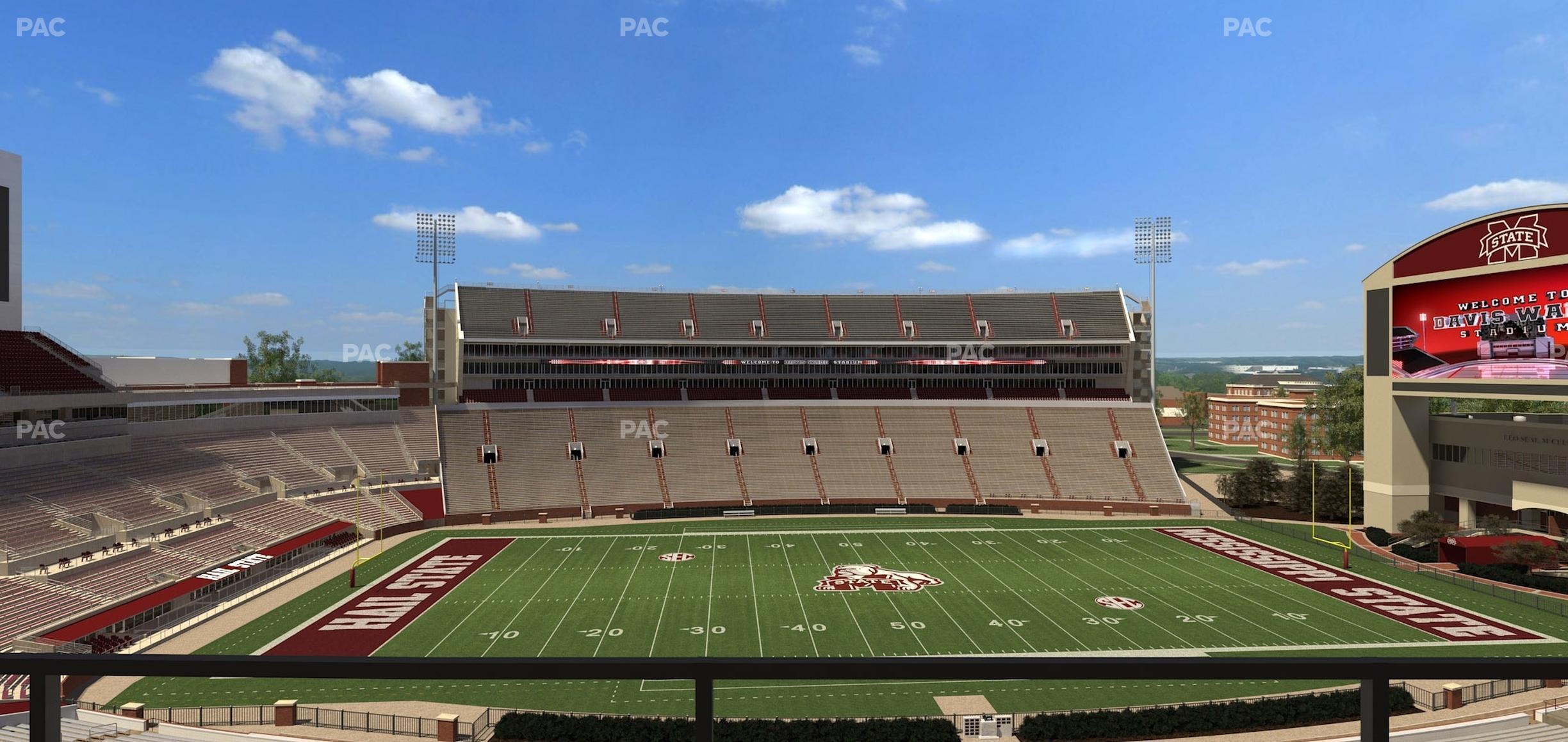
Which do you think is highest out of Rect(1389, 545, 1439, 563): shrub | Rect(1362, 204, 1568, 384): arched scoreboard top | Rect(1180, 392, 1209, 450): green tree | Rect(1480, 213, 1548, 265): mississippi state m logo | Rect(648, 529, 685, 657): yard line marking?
Rect(1480, 213, 1548, 265): mississippi state m logo

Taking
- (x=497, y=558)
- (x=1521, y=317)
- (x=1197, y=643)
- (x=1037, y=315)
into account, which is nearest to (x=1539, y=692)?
(x=1197, y=643)

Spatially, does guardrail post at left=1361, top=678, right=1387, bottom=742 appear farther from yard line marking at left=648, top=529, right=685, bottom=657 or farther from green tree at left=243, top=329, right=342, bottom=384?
green tree at left=243, top=329, right=342, bottom=384

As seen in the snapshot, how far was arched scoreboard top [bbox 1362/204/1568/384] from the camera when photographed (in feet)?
134

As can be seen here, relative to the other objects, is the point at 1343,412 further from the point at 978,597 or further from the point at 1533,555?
the point at 978,597

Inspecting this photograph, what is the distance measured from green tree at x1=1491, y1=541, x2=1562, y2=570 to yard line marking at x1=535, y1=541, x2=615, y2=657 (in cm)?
4163

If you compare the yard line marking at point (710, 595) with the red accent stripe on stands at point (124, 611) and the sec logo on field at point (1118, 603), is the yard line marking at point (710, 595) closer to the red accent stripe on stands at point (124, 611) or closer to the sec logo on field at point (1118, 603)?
the sec logo on field at point (1118, 603)

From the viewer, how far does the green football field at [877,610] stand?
81.6 feet

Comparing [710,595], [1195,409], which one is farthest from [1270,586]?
[1195,409]

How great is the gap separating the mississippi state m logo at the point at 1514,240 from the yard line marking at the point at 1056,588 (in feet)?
92.2

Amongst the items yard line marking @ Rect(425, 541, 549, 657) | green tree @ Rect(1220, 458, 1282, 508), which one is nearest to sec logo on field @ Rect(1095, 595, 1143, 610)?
yard line marking @ Rect(425, 541, 549, 657)

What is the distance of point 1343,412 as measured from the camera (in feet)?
254

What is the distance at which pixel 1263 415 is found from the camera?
402 feet

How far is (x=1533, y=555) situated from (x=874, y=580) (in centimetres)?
2935

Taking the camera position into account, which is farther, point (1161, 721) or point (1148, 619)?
point (1148, 619)
